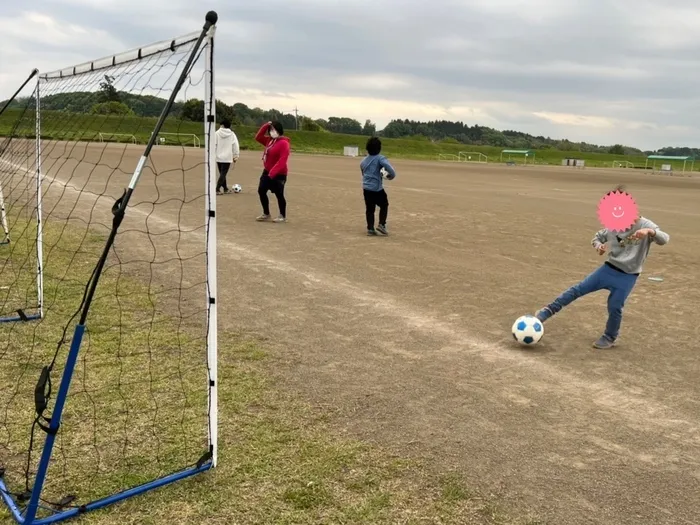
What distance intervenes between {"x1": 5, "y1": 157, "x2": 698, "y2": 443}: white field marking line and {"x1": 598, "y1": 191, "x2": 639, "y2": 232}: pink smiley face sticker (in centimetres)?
129

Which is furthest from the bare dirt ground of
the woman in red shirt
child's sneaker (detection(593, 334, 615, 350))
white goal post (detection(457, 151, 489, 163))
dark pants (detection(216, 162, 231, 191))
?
white goal post (detection(457, 151, 489, 163))

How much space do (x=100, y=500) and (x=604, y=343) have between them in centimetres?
426

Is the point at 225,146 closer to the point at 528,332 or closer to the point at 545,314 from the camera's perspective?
the point at 545,314

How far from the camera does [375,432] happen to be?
371 centimetres

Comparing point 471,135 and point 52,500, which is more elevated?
point 471,135

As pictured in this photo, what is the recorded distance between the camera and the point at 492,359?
5.05 m

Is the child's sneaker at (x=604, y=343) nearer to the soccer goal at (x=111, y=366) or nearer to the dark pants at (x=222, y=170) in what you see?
the soccer goal at (x=111, y=366)

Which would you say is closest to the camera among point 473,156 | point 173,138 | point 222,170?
point 173,138

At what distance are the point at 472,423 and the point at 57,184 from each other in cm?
1623

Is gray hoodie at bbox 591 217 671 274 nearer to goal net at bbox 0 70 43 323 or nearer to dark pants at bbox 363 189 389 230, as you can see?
goal net at bbox 0 70 43 323

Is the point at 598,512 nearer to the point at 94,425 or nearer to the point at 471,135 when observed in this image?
the point at 94,425

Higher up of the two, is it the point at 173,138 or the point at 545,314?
the point at 173,138

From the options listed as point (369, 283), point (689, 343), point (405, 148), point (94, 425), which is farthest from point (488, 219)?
point (405, 148)

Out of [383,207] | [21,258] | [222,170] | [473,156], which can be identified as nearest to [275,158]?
[383,207]
